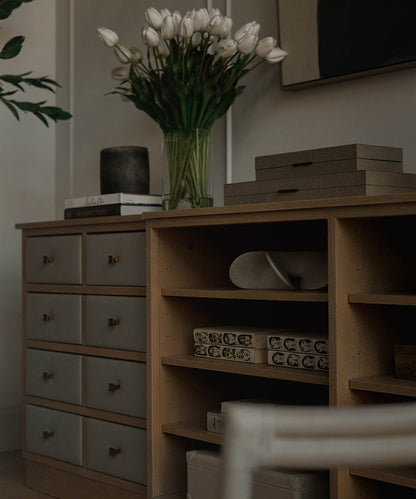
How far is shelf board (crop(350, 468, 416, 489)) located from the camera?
5.10ft

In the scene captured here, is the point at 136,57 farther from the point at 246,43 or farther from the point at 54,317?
the point at 54,317

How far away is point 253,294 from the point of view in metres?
1.94

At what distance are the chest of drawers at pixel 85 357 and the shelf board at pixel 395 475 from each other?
82cm

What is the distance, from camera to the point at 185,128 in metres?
2.32

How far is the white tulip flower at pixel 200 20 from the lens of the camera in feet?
7.47

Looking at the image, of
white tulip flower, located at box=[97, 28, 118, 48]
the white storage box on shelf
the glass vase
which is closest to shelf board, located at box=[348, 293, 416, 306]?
the white storage box on shelf

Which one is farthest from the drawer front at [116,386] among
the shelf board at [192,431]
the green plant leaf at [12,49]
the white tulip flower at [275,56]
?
the green plant leaf at [12,49]

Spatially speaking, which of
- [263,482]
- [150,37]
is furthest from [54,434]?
[150,37]

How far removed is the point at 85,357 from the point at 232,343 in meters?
0.64

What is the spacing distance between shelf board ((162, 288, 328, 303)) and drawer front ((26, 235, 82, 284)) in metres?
0.47

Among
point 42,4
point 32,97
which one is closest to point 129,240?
point 32,97

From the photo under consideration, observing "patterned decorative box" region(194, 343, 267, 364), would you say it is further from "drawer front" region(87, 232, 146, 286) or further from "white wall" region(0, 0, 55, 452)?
"white wall" region(0, 0, 55, 452)

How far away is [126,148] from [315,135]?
66 centimetres

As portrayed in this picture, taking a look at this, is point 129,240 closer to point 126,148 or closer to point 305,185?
point 126,148
